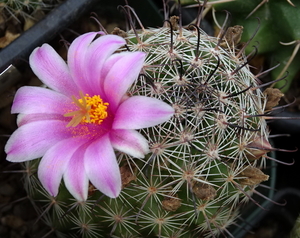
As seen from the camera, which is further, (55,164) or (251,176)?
(251,176)

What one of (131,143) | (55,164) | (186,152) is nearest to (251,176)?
(186,152)

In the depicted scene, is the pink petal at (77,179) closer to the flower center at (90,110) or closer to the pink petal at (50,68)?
the flower center at (90,110)

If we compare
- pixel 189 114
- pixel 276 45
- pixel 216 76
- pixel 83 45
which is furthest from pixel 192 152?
pixel 276 45

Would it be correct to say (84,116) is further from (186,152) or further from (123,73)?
(186,152)

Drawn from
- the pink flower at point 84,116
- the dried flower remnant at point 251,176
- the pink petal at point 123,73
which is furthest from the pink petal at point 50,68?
the dried flower remnant at point 251,176

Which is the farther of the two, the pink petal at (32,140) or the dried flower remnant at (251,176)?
the dried flower remnant at (251,176)

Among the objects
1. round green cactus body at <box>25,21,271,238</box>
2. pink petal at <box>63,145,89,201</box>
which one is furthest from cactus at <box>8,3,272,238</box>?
pink petal at <box>63,145,89,201</box>
